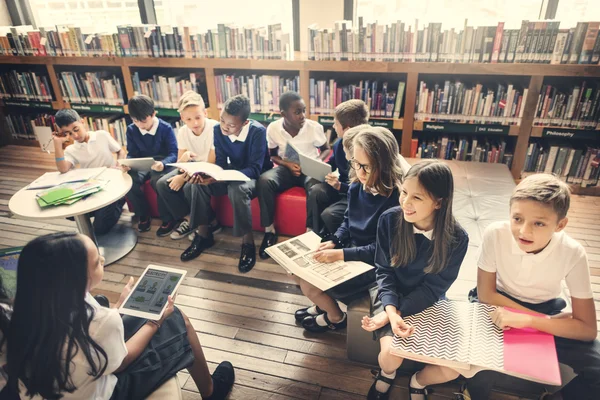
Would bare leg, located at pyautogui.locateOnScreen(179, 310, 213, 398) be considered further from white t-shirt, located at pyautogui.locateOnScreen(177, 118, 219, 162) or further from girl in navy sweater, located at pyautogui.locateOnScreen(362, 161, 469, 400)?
white t-shirt, located at pyautogui.locateOnScreen(177, 118, 219, 162)

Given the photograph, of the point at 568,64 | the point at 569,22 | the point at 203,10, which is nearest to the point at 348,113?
the point at 568,64

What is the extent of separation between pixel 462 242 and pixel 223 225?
1.97m

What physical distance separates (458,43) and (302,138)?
1414 mm

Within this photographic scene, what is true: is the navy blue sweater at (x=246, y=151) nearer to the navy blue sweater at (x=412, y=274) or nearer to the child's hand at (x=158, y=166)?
the child's hand at (x=158, y=166)

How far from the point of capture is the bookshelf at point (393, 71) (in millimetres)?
2986

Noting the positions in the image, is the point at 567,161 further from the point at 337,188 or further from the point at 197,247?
the point at 197,247

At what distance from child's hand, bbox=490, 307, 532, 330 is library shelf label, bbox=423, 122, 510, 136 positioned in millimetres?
2201

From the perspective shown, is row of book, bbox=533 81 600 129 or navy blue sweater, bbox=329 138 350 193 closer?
navy blue sweater, bbox=329 138 350 193

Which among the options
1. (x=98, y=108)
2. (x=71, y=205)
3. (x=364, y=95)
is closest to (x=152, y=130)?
(x=71, y=205)

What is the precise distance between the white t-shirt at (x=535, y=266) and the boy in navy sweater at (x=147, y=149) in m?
2.25

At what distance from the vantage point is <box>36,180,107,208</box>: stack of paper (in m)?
2.26

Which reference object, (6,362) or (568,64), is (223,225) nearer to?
(6,362)

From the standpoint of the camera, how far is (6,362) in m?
1.09

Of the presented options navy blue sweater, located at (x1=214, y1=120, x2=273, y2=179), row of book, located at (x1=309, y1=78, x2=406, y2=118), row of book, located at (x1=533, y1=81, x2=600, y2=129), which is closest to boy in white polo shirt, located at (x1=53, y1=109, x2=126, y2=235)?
navy blue sweater, located at (x1=214, y1=120, x2=273, y2=179)
